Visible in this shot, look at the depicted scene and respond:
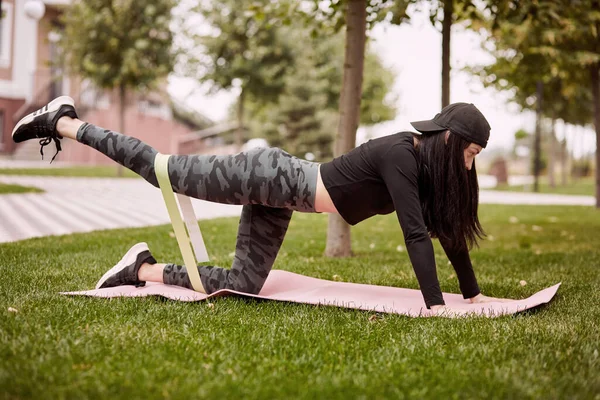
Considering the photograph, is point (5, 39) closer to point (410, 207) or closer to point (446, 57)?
point (446, 57)

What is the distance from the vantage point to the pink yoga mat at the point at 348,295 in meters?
3.72

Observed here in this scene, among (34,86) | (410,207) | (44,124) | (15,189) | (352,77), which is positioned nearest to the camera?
(410,207)

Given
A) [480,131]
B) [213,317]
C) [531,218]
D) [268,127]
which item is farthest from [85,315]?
[268,127]

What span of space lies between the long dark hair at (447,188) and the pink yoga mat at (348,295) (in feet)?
1.51

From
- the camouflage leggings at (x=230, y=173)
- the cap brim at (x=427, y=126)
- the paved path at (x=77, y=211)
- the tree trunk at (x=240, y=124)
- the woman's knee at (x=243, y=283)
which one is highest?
the tree trunk at (x=240, y=124)

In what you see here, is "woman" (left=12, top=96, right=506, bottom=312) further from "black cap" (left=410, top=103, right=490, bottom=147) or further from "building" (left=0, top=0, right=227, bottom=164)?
"building" (left=0, top=0, right=227, bottom=164)

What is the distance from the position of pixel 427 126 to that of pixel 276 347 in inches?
61.1

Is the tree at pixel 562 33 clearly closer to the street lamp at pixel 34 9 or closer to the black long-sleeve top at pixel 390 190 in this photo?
the black long-sleeve top at pixel 390 190

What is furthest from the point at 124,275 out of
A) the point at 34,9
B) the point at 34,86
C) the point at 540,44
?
the point at 34,86

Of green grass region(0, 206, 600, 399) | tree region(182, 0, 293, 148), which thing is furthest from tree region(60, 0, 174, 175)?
green grass region(0, 206, 600, 399)

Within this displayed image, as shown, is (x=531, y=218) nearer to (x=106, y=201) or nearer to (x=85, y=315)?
(x=106, y=201)

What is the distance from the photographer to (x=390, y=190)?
344cm

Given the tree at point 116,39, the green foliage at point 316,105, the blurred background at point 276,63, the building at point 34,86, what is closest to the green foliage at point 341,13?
the blurred background at point 276,63

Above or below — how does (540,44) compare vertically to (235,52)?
below
